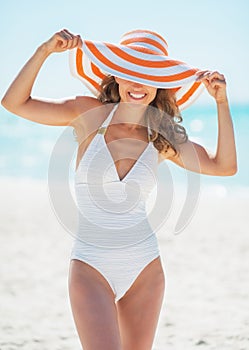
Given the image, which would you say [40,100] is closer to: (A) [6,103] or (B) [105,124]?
(A) [6,103]

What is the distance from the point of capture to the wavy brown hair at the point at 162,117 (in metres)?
3.52

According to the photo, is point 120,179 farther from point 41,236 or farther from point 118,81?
point 41,236

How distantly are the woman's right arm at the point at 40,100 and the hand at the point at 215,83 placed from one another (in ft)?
2.24

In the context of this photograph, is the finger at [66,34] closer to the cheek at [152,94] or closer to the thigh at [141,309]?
the cheek at [152,94]

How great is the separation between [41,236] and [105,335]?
871cm

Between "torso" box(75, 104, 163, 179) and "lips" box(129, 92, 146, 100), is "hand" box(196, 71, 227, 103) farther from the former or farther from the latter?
"torso" box(75, 104, 163, 179)

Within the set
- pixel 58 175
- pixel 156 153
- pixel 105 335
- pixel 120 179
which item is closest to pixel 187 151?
pixel 156 153

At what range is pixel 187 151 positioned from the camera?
3.54 m

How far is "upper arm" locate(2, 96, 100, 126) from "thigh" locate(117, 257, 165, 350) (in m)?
0.92

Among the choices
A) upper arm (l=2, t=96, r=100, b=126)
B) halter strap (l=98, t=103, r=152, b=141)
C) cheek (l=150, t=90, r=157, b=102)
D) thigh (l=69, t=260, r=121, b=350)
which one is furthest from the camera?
cheek (l=150, t=90, r=157, b=102)

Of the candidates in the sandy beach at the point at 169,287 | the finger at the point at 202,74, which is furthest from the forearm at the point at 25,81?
the sandy beach at the point at 169,287

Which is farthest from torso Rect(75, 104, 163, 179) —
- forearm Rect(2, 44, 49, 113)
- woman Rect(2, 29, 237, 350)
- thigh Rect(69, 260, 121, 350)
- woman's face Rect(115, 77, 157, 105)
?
thigh Rect(69, 260, 121, 350)

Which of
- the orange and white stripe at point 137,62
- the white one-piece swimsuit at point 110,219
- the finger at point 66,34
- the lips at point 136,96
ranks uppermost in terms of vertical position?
the finger at point 66,34

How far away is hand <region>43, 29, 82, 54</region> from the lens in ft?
10.1
